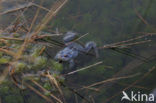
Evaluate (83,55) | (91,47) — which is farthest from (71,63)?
(91,47)

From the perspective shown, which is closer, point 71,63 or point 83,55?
point 71,63

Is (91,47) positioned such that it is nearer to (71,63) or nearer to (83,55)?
(83,55)

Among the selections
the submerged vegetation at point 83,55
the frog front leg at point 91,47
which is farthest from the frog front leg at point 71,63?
the frog front leg at point 91,47

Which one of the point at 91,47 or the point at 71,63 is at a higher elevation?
the point at 91,47

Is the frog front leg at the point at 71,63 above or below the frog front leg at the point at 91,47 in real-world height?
below

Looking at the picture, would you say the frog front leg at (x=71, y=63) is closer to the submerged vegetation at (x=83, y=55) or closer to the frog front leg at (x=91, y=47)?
the submerged vegetation at (x=83, y=55)

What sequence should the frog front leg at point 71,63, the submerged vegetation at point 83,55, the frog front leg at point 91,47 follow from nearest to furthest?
1. the submerged vegetation at point 83,55
2. the frog front leg at point 71,63
3. the frog front leg at point 91,47

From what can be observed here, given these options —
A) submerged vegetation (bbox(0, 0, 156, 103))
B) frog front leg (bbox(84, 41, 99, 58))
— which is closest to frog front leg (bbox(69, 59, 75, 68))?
submerged vegetation (bbox(0, 0, 156, 103))

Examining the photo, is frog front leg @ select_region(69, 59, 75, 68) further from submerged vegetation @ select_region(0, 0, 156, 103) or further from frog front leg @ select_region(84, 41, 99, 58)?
frog front leg @ select_region(84, 41, 99, 58)

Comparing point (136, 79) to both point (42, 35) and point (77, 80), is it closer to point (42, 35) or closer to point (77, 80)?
point (77, 80)
